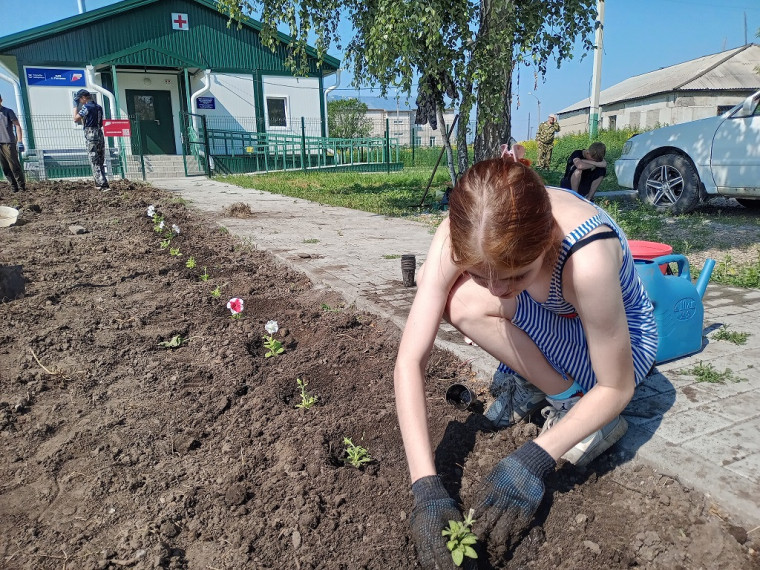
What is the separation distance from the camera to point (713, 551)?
1.65m

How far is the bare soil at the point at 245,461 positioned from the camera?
1.70 m

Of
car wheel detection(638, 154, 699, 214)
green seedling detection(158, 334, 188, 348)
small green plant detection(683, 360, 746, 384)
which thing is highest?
car wheel detection(638, 154, 699, 214)

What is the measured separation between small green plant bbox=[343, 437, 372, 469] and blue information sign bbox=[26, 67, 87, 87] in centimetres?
1879

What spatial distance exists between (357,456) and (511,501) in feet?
2.17

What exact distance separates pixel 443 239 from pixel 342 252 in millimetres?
3921

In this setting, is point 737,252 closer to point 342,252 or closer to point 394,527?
point 342,252

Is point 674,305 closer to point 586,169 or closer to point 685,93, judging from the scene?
point 586,169

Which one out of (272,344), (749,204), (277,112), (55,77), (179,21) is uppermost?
(179,21)

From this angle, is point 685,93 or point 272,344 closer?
point 272,344

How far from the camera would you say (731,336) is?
10.2ft

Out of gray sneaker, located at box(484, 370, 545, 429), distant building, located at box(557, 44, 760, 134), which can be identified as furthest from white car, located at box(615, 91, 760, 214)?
distant building, located at box(557, 44, 760, 134)

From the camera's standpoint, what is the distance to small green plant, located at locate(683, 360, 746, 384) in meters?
2.61

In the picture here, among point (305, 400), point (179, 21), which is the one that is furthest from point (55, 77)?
point (305, 400)

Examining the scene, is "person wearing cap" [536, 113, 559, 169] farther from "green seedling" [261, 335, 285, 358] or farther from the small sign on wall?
"green seedling" [261, 335, 285, 358]
